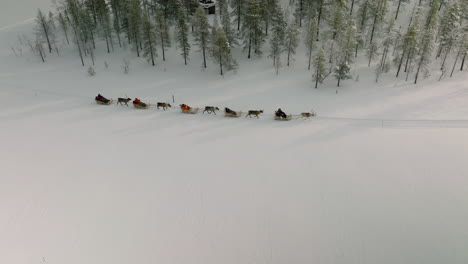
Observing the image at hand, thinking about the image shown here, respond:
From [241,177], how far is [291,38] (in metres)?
24.5

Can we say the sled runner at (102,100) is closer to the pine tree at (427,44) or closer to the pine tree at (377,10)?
the pine tree at (427,44)

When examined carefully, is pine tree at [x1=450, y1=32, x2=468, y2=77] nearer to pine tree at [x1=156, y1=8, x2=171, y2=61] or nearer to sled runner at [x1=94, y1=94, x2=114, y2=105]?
pine tree at [x1=156, y1=8, x2=171, y2=61]

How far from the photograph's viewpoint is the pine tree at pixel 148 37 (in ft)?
137

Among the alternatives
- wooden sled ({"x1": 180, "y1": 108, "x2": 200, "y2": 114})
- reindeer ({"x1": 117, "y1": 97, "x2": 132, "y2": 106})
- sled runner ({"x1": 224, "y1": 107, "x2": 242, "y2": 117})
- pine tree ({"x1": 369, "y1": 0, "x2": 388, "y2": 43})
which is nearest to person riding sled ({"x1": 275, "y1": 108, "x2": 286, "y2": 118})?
sled runner ({"x1": 224, "y1": 107, "x2": 242, "y2": 117})

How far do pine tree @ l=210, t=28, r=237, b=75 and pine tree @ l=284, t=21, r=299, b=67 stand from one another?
7343mm

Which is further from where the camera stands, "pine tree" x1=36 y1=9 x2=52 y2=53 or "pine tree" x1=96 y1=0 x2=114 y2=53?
"pine tree" x1=36 y1=9 x2=52 y2=53

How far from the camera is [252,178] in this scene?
2348 cm

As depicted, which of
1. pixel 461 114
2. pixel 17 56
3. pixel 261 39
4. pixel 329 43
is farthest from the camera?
pixel 17 56

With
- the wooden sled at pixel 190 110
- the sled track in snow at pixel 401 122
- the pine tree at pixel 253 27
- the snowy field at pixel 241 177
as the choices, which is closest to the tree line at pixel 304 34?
the pine tree at pixel 253 27

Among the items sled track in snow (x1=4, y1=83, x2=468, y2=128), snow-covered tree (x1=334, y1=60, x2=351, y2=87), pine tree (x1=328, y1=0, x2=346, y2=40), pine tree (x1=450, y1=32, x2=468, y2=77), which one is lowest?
sled track in snow (x1=4, y1=83, x2=468, y2=128)

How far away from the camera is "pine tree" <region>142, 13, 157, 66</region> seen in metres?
41.8

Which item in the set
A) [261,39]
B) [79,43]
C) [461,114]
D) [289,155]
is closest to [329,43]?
[261,39]

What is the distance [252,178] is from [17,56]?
1752 inches

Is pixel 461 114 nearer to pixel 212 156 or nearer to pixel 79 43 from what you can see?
pixel 212 156
